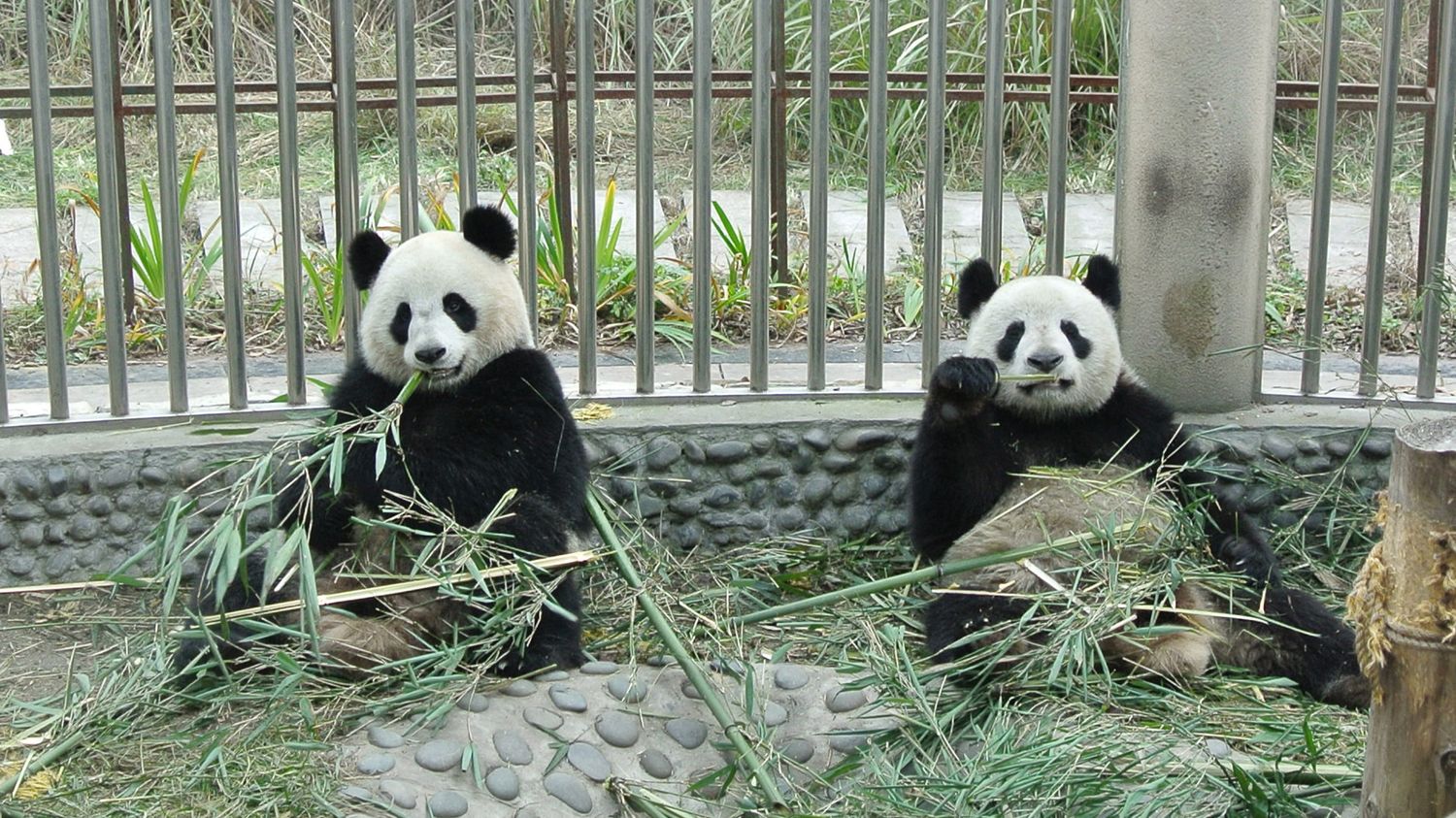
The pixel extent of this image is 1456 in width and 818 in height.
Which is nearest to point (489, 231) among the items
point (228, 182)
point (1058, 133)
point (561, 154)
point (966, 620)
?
point (228, 182)

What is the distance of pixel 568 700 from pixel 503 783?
399 mm

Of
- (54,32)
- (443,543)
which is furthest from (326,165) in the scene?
(443,543)

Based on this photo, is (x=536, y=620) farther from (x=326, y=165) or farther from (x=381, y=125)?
(x=381, y=125)

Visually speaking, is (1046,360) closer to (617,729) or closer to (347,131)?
(617,729)

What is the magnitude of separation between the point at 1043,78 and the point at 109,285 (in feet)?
14.1

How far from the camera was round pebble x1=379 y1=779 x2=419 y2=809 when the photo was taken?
3986 mm

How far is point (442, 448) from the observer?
190 inches

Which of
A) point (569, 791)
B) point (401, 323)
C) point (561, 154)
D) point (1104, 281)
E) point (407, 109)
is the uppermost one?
point (407, 109)

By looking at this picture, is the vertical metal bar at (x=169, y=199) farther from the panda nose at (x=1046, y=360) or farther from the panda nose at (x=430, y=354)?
the panda nose at (x=1046, y=360)

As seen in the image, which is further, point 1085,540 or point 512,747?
point 1085,540

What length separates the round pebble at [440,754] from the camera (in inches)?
164

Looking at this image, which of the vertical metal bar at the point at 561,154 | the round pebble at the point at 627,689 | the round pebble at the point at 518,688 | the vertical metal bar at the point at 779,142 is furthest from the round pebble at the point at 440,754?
the vertical metal bar at the point at 779,142

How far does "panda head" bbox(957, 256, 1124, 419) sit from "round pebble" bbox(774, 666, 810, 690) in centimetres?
111

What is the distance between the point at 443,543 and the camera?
182 inches
